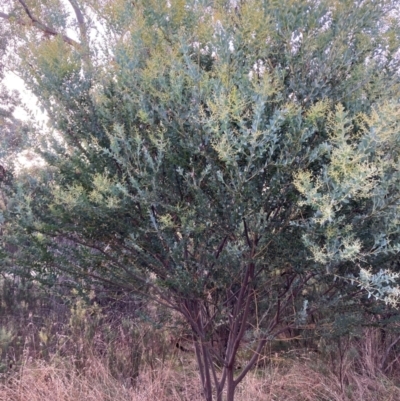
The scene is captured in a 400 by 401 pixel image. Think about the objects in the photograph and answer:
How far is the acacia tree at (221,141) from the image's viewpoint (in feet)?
7.86

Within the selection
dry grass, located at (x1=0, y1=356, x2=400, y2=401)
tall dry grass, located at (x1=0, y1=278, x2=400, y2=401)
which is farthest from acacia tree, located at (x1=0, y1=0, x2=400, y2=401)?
dry grass, located at (x1=0, y1=356, x2=400, y2=401)

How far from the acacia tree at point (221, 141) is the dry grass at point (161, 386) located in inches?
57.5

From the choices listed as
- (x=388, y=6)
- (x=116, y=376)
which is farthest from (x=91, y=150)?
(x=116, y=376)

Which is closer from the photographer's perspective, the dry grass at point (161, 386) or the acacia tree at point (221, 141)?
the acacia tree at point (221, 141)

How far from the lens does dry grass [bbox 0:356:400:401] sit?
14.3 ft

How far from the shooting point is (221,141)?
2.32 meters

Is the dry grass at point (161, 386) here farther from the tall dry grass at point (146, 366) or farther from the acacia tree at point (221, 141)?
the acacia tree at point (221, 141)

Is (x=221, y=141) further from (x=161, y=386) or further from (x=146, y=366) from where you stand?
(x=146, y=366)

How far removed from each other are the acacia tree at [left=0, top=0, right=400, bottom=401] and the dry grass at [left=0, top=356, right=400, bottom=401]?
1462mm

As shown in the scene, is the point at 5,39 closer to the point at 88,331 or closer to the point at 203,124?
the point at 88,331

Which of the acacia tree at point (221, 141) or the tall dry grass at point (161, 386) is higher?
the acacia tree at point (221, 141)

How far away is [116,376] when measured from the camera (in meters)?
5.34

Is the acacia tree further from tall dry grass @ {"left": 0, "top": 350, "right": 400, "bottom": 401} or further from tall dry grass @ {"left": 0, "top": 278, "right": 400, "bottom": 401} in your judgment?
tall dry grass @ {"left": 0, "top": 350, "right": 400, "bottom": 401}

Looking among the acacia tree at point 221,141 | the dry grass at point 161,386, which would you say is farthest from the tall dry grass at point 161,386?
the acacia tree at point 221,141
